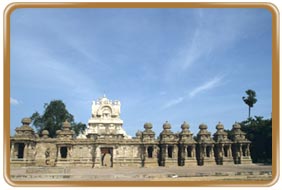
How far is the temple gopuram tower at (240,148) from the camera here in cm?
3909

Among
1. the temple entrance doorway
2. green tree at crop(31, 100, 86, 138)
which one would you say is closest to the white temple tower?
green tree at crop(31, 100, 86, 138)

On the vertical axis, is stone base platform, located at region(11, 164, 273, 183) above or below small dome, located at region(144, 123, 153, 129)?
below

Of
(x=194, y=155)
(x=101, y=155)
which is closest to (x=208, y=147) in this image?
(x=194, y=155)

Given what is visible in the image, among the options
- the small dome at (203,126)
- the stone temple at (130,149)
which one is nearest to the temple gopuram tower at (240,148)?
the stone temple at (130,149)

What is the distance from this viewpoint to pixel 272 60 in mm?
11703

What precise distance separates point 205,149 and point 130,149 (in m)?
9.91

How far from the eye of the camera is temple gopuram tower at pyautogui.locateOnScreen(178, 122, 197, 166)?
37.3m

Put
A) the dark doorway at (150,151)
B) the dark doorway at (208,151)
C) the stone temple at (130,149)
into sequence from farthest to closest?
the dark doorway at (208,151) → the dark doorway at (150,151) → the stone temple at (130,149)

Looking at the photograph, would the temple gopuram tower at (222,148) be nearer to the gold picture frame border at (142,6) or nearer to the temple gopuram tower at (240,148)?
the temple gopuram tower at (240,148)

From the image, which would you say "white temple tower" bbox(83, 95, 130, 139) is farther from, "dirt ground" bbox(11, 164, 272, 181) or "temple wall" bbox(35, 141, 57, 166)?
"dirt ground" bbox(11, 164, 272, 181)

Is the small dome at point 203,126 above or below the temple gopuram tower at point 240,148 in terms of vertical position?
above

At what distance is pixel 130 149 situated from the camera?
36969 millimetres

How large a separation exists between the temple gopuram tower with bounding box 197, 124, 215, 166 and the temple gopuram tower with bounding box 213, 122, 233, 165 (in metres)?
1.04

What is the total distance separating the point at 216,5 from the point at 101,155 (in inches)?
1125
